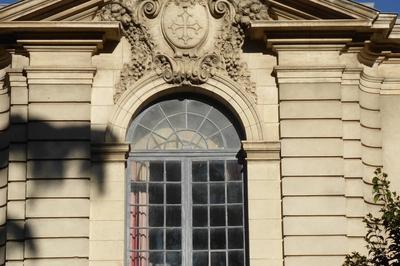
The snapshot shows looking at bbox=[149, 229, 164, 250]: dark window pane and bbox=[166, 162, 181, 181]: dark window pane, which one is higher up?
bbox=[166, 162, 181, 181]: dark window pane

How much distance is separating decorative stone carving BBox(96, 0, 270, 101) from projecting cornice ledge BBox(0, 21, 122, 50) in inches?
16.5

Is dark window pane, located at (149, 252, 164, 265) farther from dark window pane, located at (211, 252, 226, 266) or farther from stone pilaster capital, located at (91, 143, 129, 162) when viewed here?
stone pilaster capital, located at (91, 143, 129, 162)

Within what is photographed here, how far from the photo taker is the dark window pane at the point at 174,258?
741 inches

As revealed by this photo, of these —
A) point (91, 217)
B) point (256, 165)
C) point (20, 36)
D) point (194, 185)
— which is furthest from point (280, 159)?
point (20, 36)

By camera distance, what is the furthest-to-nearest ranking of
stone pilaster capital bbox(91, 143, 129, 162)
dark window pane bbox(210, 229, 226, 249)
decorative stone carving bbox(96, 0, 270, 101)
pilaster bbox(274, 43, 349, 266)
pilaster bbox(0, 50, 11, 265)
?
1. decorative stone carving bbox(96, 0, 270, 101)
2. dark window pane bbox(210, 229, 226, 249)
3. stone pilaster capital bbox(91, 143, 129, 162)
4. pilaster bbox(0, 50, 11, 265)
5. pilaster bbox(274, 43, 349, 266)

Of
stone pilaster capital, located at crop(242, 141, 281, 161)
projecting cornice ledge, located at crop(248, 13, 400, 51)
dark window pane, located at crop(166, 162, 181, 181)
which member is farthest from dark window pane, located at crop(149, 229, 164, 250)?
projecting cornice ledge, located at crop(248, 13, 400, 51)

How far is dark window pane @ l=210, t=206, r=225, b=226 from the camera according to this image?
62.4 feet

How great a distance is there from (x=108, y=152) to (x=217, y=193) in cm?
206

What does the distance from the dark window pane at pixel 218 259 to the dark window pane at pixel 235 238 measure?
0.20m

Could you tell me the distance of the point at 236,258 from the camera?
18844 mm

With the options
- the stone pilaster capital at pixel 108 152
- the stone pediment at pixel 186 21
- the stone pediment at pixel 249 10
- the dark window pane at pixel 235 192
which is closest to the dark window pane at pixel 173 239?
the dark window pane at pixel 235 192

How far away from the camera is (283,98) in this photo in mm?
19016

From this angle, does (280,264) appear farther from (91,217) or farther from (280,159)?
(91,217)

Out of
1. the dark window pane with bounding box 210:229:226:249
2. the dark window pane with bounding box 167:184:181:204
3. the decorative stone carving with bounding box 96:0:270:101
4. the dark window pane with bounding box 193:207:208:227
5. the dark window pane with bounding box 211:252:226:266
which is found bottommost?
the dark window pane with bounding box 211:252:226:266
